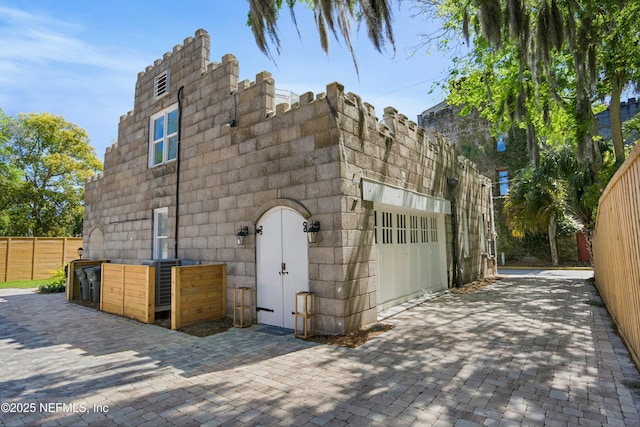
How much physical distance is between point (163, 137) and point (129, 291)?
4.35 metres

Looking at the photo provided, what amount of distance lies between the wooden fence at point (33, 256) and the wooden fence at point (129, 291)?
Result: 10.4 metres

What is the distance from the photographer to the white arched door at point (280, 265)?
18.8 ft

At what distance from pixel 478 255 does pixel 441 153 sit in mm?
4503

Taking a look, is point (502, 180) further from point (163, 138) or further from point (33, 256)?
point (33, 256)

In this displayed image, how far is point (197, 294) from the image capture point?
6.38 m

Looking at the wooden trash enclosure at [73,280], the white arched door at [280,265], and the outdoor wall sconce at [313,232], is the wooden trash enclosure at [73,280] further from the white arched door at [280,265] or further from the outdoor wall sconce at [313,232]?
the outdoor wall sconce at [313,232]

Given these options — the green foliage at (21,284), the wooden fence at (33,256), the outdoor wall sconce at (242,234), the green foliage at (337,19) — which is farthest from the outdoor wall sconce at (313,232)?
the wooden fence at (33,256)

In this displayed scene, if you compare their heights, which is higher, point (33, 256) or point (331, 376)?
point (33, 256)

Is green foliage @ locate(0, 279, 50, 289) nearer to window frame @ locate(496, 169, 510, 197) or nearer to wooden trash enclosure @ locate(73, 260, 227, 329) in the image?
wooden trash enclosure @ locate(73, 260, 227, 329)

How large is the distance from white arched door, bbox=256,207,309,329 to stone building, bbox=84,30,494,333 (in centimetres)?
3

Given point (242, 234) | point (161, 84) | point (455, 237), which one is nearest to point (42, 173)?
point (161, 84)

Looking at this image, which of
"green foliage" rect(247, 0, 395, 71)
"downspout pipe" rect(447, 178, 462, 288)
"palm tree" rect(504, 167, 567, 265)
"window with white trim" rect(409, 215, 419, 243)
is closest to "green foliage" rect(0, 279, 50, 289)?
"green foliage" rect(247, 0, 395, 71)

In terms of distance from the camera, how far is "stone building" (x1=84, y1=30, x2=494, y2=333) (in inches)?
214

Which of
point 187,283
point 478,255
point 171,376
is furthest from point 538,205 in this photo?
point 171,376
